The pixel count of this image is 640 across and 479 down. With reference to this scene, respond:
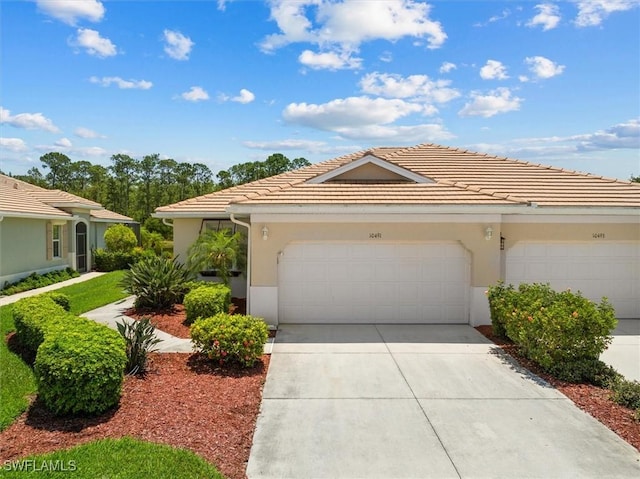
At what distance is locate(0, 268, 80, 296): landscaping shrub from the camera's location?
1559 centimetres

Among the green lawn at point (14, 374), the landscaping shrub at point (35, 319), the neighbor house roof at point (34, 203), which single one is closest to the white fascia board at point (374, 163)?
the landscaping shrub at point (35, 319)

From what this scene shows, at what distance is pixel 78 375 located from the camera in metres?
5.11

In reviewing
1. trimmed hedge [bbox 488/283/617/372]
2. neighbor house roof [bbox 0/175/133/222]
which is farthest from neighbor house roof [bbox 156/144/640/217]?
neighbor house roof [bbox 0/175/133/222]

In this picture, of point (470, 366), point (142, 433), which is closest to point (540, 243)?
point (470, 366)

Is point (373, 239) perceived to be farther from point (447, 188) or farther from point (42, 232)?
point (42, 232)

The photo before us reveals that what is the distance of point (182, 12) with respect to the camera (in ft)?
34.6

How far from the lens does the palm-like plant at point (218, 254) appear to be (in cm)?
1228

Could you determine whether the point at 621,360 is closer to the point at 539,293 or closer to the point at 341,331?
the point at 539,293

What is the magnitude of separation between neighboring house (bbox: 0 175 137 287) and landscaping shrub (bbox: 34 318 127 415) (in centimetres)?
1271

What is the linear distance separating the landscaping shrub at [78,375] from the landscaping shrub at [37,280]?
1285 cm

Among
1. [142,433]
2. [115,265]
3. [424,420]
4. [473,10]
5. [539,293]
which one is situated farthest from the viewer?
[115,265]

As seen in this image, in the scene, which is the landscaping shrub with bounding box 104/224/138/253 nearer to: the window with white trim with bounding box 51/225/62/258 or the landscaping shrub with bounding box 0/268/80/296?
the window with white trim with bounding box 51/225/62/258

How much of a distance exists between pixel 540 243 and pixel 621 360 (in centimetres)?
377

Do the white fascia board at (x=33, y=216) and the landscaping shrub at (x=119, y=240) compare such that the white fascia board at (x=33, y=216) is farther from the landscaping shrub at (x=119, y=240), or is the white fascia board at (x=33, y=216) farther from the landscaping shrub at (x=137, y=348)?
the landscaping shrub at (x=137, y=348)
